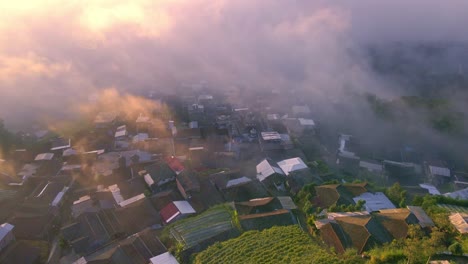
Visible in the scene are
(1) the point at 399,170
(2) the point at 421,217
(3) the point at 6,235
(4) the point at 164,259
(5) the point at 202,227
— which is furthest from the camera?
(1) the point at 399,170

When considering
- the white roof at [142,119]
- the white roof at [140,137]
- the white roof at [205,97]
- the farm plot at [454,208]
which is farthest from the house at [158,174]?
the farm plot at [454,208]

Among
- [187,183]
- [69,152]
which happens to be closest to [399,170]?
[187,183]

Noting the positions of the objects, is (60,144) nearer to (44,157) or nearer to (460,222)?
(44,157)

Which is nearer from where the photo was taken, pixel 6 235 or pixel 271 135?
pixel 6 235

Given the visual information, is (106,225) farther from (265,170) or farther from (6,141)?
(6,141)

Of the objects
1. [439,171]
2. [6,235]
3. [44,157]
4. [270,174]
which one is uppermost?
[44,157]

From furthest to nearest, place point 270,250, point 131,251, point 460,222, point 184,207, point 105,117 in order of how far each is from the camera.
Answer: point 105,117, point 184,207, point 460,222, point 131,251, point 270,250

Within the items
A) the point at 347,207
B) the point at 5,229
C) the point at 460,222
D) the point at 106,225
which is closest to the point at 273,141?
the point at 347,207

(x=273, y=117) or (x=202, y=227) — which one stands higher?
(x=273, y=117)
